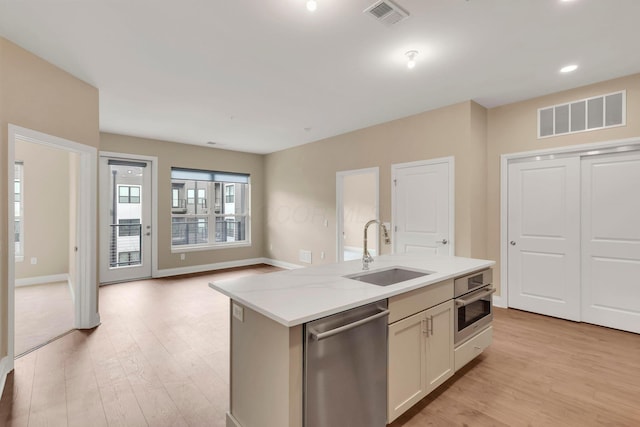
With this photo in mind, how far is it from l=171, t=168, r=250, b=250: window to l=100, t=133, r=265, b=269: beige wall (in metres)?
0.14

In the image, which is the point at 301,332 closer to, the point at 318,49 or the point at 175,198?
the point at 318,49

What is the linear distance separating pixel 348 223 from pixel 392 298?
7.17 metres

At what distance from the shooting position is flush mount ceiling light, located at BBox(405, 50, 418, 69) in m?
2.71

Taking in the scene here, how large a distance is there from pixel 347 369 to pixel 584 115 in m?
3.97

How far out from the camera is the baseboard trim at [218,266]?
609 cm

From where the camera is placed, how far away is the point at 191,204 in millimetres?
6559

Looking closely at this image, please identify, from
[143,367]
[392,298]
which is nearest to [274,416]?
[392,298]

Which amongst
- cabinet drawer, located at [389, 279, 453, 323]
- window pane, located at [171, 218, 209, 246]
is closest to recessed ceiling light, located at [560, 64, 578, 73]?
cabinet drawer, located at [389, 279, 453, 323]

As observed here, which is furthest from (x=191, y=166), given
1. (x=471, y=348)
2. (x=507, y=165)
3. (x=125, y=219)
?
(x=471, y=348)

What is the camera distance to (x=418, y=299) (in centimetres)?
192

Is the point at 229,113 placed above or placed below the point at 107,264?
above

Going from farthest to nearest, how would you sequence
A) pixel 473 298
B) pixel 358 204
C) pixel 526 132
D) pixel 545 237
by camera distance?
pixel 358 204, pixel 526 132, pixel 545 237, pixel 473 298

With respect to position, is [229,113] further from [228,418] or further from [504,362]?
[504,362]

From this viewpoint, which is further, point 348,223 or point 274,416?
point 348,223
